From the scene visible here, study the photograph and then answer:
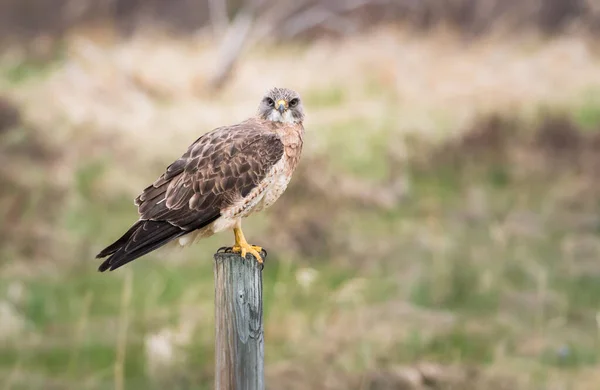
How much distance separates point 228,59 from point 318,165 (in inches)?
118

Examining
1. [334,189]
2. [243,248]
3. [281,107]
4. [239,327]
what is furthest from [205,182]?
[334,189]

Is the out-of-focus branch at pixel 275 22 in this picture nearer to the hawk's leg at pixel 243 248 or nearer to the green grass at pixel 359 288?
the green grass at pixel 359 288

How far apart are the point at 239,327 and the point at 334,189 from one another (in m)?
6.40

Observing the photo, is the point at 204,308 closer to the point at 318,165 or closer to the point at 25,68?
the point at 318,165

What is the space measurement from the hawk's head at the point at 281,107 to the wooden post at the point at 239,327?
3.45 ft

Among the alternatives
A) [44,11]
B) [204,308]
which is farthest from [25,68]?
[204,308]

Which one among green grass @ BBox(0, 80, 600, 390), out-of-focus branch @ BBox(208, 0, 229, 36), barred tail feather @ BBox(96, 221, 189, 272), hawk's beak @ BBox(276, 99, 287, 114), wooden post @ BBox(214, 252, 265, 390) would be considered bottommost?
wooden post @ BBox(214, 252, 265, 390)

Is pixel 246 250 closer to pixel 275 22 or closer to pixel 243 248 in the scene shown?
pixel 243 248

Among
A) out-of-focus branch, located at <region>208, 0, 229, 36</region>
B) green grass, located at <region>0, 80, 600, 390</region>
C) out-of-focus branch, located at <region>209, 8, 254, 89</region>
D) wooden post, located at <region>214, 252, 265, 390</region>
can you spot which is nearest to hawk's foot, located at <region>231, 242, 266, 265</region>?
wooden post, located at <region>214, 252, 265, 390</region>

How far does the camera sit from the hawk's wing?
4148 millimetres

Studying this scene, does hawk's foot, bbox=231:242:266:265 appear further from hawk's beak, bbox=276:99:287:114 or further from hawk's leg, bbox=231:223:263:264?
hawk's beak, bbox=276:99:287:114

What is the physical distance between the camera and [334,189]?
10.0 meters

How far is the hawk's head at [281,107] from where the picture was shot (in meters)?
4.57

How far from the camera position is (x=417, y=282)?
8312 millimetres
